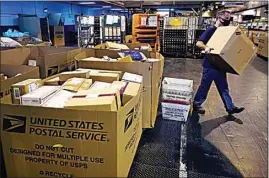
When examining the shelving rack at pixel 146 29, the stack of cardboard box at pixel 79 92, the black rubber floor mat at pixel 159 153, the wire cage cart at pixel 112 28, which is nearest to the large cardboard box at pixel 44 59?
the stack of cardboard box at pixel 79 92

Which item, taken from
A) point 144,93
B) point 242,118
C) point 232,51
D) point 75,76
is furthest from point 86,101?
point 242,118

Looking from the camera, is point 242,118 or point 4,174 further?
point 242,118

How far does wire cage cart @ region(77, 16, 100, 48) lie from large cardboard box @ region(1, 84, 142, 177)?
6.69 metres

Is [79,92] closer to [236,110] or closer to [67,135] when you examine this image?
[67,135]

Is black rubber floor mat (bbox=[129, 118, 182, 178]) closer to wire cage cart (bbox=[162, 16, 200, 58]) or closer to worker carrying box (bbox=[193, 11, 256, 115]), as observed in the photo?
worker carrying box (bbox=[193, 11, 256, 115])

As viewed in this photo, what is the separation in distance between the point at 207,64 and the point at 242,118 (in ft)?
2.85

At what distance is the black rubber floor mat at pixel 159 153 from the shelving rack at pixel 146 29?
5402 millimetres

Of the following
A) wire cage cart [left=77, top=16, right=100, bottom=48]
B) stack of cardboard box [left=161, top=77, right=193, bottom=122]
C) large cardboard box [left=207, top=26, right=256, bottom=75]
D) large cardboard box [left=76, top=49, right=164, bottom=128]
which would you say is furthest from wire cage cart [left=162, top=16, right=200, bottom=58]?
large cardboard box [left=76, top=49, right=164, bottom=128]

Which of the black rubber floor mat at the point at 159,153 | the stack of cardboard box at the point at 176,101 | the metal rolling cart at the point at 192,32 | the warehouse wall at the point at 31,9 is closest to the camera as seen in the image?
the black rubber floor mat at the point at 159,153

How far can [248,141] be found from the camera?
2652 millimetres

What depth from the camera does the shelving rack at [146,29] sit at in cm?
795

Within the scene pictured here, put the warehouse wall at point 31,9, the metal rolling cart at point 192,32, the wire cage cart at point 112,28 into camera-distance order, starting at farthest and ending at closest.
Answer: the metal rolling cart at point 192,32 < the warehouse wall at point 31,9 < the wire cage cart at point 112,28

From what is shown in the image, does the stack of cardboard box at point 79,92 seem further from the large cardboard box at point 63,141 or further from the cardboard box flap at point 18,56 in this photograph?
the cardboard box flap at point 18,56

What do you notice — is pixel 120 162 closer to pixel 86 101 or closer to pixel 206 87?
pixel 86 101
